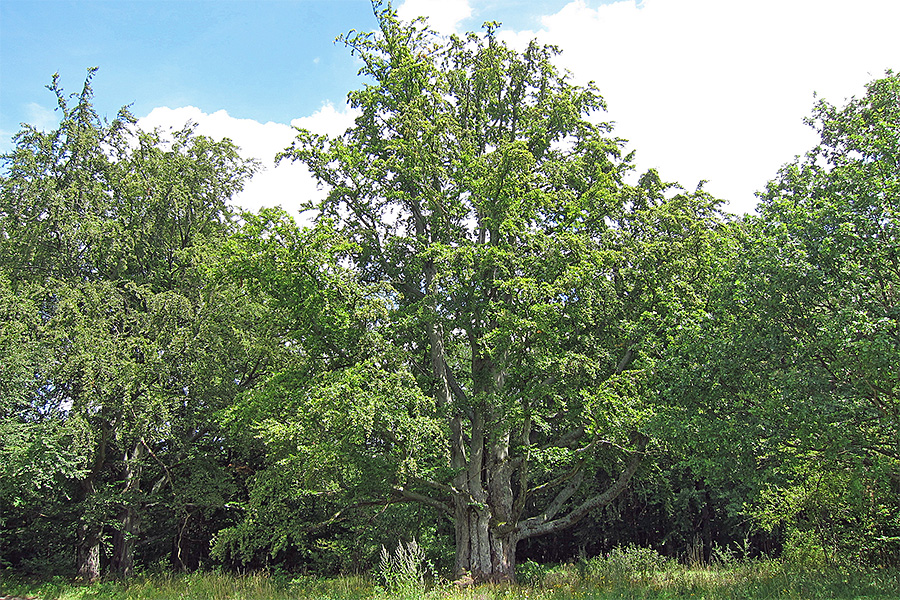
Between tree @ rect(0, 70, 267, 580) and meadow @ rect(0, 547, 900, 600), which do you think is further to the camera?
tree @ rect(0, 70, 267, 580)

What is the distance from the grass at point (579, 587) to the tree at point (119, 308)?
101 inches

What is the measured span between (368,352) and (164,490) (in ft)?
40.6

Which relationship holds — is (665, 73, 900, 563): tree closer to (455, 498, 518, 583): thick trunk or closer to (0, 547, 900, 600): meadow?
(0, 547, 900, 600): meadow

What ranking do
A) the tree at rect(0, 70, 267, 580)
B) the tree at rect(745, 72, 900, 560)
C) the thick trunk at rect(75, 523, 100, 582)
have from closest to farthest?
the tree at rect(745, 72, 900, 560) → the tree at rect(0, 70, 267, 580) → the thick trunk at rect(75, 523, 100, 582)

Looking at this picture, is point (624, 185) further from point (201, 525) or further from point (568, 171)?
point (201, 525)

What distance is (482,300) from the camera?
574 inches

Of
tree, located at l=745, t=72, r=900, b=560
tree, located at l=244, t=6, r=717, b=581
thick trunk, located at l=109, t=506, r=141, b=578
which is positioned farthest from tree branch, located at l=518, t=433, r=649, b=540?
thick trunk, located at l=109, t=506, r=141, b=578

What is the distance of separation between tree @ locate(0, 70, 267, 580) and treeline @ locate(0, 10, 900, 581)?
103 millimetres

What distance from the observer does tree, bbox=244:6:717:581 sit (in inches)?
485

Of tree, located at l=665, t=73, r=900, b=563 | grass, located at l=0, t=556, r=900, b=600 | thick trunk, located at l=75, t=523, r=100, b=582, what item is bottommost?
grass, located at l=0, t=556, r=900, b=600

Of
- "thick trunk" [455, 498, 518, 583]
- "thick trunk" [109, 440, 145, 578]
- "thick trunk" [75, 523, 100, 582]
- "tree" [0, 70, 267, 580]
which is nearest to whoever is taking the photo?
"thick trunk" [455, 498, 518, 583]

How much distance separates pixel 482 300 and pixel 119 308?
11325mm

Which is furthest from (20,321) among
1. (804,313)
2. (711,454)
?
(804,313)

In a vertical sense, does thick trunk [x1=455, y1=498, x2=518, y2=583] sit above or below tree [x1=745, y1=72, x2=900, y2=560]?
below
